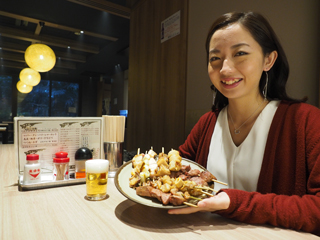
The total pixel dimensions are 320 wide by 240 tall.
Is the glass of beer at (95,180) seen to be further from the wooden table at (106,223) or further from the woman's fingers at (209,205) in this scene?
the woman's fingers at (209,205)

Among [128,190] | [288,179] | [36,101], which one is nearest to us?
[128,190]

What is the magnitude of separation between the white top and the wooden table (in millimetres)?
407

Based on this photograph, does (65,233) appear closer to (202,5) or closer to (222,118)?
(222,118)

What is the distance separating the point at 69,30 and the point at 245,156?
18.5 feet

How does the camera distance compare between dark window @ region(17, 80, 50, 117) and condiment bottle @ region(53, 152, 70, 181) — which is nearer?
condiment bottle @ region(53, 152, 70, 181)

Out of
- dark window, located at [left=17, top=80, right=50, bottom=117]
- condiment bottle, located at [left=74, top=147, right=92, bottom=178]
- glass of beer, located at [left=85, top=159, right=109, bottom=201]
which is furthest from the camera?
dark window, located at [left=17, top=80, right=50, bottom=117]

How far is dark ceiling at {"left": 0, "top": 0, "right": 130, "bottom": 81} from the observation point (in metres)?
4.38

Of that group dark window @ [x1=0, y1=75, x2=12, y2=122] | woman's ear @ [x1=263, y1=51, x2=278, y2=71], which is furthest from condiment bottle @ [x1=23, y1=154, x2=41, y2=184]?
dark window @ [x1=0, y1=75, x2=12, y2=122]

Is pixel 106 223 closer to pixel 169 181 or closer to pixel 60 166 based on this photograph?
pixel 169 181

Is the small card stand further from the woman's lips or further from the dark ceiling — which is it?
the dark ceiling

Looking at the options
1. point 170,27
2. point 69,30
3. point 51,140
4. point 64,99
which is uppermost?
point 69,30

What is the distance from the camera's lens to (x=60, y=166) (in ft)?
3.72

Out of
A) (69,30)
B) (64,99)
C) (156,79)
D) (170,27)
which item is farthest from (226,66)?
(64,99)

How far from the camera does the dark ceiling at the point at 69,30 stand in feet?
14.4
